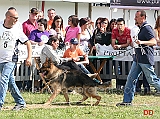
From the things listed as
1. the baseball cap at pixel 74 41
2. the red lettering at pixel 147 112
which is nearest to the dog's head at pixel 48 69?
the baseball cap at pixel 74 41

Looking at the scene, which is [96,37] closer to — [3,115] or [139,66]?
[139,66]

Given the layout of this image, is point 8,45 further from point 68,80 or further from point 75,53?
point 75,53

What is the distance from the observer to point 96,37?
42.7ft

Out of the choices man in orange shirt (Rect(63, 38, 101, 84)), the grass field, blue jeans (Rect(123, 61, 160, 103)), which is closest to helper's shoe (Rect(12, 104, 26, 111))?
the grass field

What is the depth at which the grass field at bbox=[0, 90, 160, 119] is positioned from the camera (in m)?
8.41

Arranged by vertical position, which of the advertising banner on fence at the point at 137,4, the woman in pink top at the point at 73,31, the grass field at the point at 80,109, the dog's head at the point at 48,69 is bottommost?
the grass field at the point at 80,109

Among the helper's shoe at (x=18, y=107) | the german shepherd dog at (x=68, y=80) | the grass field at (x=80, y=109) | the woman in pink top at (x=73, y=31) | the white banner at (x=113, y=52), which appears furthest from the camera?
the white banner at (x=113, y=52)

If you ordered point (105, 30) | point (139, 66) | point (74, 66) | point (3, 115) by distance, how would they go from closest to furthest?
point (3, 115)
point (139, 66)
point (74, 66)
point (105, 30)

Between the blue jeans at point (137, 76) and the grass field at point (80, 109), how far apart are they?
28 centimetres

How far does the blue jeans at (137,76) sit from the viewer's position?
968 centimetres

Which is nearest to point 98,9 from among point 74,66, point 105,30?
point 105,30

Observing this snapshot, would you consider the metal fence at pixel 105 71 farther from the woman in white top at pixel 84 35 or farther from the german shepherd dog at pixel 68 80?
the german shepherd dog at pixel 68 80

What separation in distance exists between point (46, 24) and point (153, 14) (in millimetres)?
14439

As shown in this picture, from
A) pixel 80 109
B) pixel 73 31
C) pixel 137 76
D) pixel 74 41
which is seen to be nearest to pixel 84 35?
pixel 73 31
